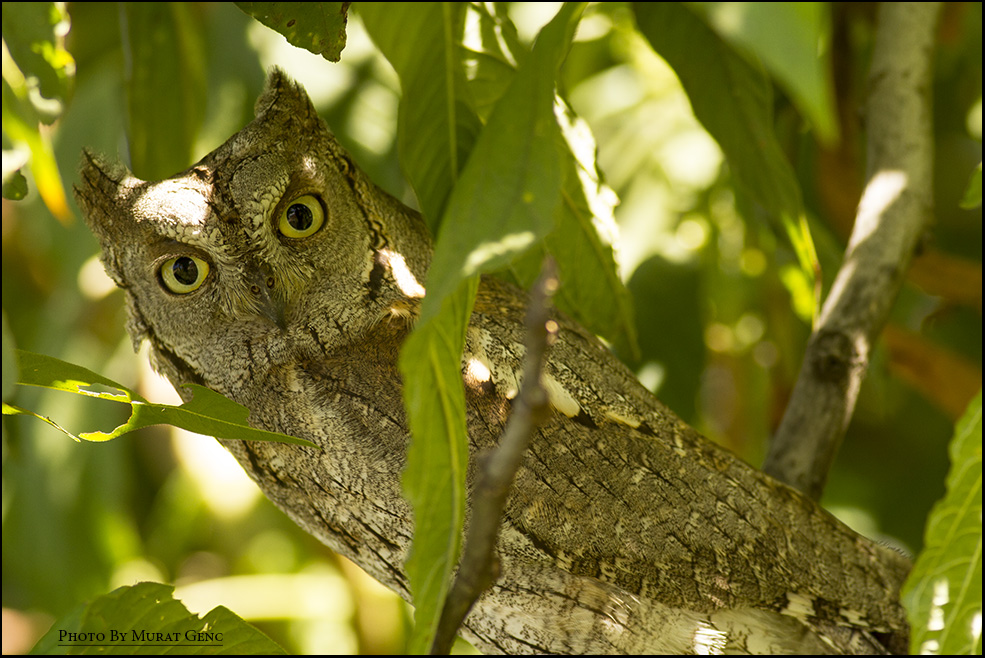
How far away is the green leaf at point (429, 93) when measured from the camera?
120 centimetres

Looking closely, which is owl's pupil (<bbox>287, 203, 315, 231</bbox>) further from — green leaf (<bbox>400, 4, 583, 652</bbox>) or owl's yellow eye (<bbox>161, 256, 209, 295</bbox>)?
green leaf (<bbox>400, 4, 583, 652</bbox>)

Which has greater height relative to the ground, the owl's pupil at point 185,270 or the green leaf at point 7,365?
the owl's pupil at point 185,270

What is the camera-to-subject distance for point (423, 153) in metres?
1.20

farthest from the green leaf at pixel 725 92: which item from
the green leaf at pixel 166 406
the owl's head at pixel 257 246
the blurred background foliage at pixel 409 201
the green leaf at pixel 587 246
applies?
the green leaf at pixel 166 406

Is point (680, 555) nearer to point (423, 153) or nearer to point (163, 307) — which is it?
point (423, 153)

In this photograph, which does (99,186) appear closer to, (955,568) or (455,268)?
(455,268)

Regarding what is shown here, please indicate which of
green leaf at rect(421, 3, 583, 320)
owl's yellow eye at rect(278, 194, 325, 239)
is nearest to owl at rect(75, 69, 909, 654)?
owl's yellow eye at rect(278, 194, 325, 239)

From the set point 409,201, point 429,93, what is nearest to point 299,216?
point 429,93

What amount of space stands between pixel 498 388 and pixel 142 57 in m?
1.10

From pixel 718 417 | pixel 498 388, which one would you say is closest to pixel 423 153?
pixel 498 388

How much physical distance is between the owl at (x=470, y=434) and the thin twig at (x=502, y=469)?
472 millimetres

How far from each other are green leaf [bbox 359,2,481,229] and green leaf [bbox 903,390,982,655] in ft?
2.57

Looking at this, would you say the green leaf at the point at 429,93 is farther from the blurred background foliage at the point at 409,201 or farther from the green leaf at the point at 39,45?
the green leaf at the point at 39,45

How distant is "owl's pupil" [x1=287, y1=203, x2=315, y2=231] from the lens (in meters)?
1.26
